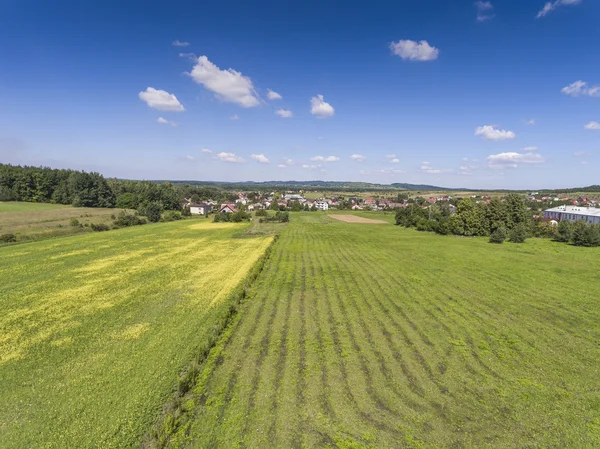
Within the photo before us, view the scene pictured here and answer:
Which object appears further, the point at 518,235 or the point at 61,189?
the point at 61,189

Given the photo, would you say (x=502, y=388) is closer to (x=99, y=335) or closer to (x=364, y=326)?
(x=364, y=326)

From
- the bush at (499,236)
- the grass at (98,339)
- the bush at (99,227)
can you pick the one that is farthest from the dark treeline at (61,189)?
the bush at (499,236)

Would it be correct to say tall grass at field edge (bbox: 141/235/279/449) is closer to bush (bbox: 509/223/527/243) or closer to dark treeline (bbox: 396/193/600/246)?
dark treeline (bbox: 396/193/600/246)

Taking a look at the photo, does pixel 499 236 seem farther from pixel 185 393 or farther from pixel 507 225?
pixel 185 393

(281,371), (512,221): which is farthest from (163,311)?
(512,221)

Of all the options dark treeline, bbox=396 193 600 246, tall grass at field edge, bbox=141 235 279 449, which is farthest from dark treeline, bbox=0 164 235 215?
tall grass at field edge, bbox=141 235 279 449

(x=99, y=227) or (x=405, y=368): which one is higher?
(x=405, y=368)

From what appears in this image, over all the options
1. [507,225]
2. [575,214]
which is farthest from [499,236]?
[575,214]

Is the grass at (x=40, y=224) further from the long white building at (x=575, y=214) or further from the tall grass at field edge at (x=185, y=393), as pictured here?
the long white building at (x=575, y=214)
